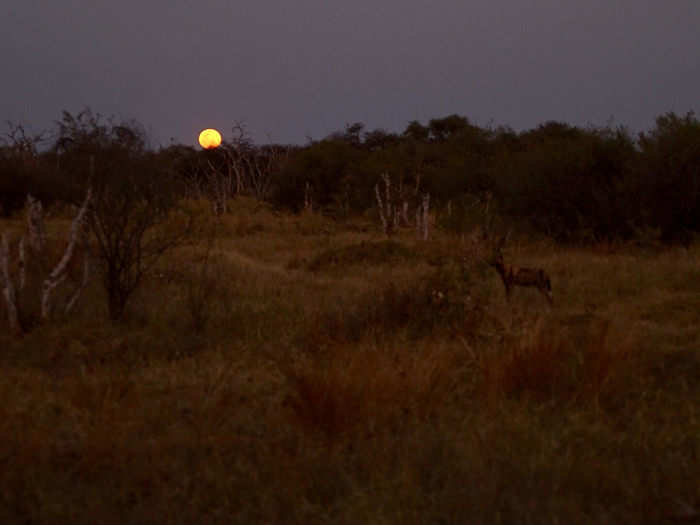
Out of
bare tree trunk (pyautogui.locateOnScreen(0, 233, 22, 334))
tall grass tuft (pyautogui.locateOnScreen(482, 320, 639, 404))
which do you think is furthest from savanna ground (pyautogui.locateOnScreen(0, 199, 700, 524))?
bare tree trunk (pyautogui.locateOnScreen(0, 233, 22, 334))

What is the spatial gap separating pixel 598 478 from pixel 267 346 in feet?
12.0

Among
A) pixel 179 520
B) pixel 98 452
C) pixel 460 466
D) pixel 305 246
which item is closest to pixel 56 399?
pixel 98 452

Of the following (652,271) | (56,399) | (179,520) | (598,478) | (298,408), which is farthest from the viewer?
(652,271)

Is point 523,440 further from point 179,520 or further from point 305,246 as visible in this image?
point 305,246

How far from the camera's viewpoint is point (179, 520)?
3381mm

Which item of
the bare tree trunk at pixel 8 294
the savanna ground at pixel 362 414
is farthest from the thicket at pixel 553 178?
the savanna ground at pixel 362 414

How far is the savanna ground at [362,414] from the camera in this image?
3.50 metres

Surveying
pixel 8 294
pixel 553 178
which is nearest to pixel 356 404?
pixel 8 294

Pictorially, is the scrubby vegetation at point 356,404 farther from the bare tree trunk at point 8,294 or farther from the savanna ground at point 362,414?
the bare tree trunk at point 8,294

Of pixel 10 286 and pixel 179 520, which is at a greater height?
pixel 10 286

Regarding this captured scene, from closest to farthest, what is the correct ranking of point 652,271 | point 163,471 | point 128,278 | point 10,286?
point 163,471, point 10,286, point 128,278, point 652,271

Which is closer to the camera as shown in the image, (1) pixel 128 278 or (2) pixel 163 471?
(2) pixel 163 471

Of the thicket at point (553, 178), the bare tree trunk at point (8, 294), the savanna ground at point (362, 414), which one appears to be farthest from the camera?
the thicket at point (553, 178)

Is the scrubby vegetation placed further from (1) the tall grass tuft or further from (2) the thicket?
(2) the thicket
